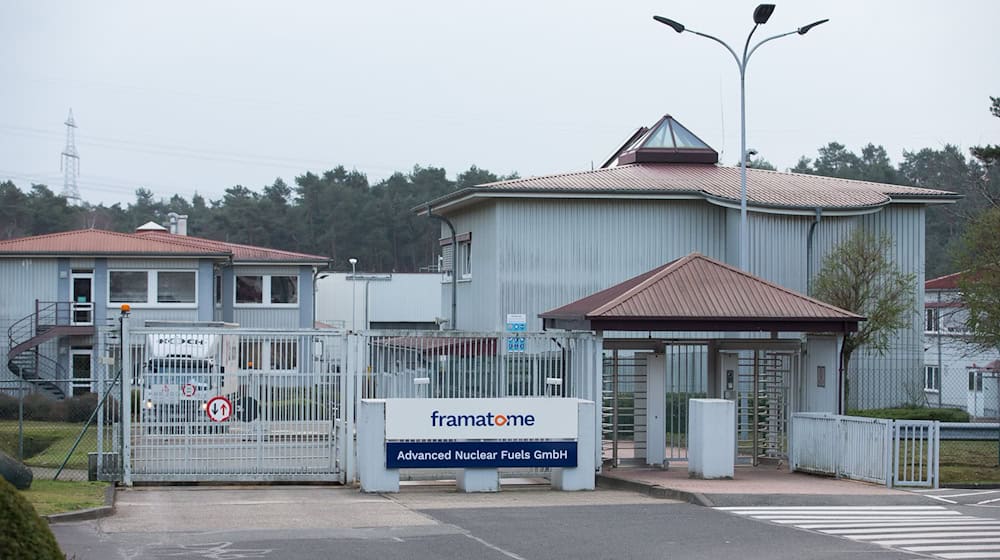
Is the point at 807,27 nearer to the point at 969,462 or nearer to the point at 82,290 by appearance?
the point at 969,462

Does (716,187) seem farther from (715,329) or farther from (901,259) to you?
(715,329)

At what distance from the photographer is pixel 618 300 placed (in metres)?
21.9

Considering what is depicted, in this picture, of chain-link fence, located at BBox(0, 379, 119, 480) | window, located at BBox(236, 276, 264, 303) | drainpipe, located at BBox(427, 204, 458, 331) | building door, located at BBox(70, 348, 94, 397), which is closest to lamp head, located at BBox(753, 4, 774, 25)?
drainpipe, located at BBox(427, 204, 458, 331)

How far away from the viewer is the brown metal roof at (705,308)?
70.9 feet

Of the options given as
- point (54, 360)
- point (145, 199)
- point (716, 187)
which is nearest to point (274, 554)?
point (716, 187)

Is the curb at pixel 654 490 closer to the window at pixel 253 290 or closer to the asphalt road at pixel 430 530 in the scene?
the asphalt road at pixel 430 530

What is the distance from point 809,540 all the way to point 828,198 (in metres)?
24.3

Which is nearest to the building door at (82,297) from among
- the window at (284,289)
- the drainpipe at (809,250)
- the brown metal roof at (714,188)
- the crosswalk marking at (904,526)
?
the window at (284,289)

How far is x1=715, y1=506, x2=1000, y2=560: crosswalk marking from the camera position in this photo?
1373cm

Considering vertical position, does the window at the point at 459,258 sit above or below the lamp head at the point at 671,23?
below

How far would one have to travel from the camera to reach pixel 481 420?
19.8 metres

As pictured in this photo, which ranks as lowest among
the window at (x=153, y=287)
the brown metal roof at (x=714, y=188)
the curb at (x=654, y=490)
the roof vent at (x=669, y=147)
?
the curb at (x=654, y=490)

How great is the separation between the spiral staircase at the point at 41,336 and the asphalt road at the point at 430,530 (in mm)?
29141

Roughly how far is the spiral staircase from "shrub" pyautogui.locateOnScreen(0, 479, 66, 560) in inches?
1543
